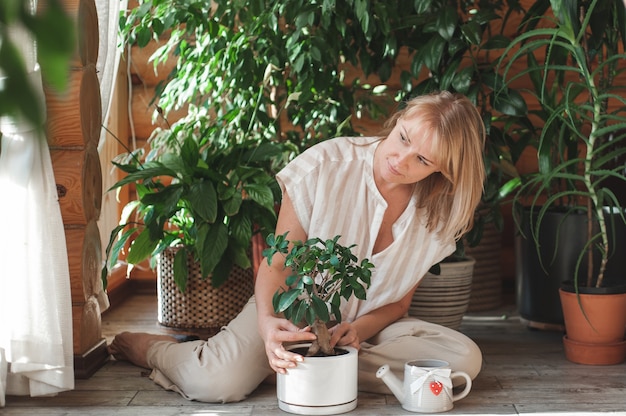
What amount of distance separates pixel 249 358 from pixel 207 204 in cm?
58

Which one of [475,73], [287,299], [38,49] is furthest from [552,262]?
[38,49]

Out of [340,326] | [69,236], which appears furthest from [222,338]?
[69,236]

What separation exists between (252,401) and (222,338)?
0.62 feet

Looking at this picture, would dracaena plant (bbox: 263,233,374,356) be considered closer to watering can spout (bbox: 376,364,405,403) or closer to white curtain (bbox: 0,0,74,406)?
watering can spout (bbox: 376,364,405,403)

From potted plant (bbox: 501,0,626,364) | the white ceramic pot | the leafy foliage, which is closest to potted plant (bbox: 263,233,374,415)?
the white ceramic pot

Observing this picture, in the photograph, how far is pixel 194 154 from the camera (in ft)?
8.56

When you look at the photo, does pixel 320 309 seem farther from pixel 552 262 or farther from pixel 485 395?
pixel 552 262

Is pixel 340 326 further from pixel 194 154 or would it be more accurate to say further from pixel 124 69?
pixel 124 69

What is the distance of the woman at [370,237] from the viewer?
6.75 ft

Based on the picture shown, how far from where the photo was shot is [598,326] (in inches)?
96.8

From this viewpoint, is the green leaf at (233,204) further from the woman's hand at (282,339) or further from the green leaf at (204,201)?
the woman's hand at (282,339)

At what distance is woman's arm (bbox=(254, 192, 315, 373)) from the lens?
1.87 meters

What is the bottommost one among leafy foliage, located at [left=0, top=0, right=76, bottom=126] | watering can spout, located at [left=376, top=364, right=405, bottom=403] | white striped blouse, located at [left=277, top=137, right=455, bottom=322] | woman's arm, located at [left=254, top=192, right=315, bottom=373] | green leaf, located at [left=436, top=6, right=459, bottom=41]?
watering can spout, located at [left=376, top=364, right=405, bottom=403]

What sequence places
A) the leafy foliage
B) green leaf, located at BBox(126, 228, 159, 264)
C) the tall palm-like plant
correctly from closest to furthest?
the leafy foliage, the tall palm-like plant, green leaf, located at BBox(126, 228, 159, 264)
